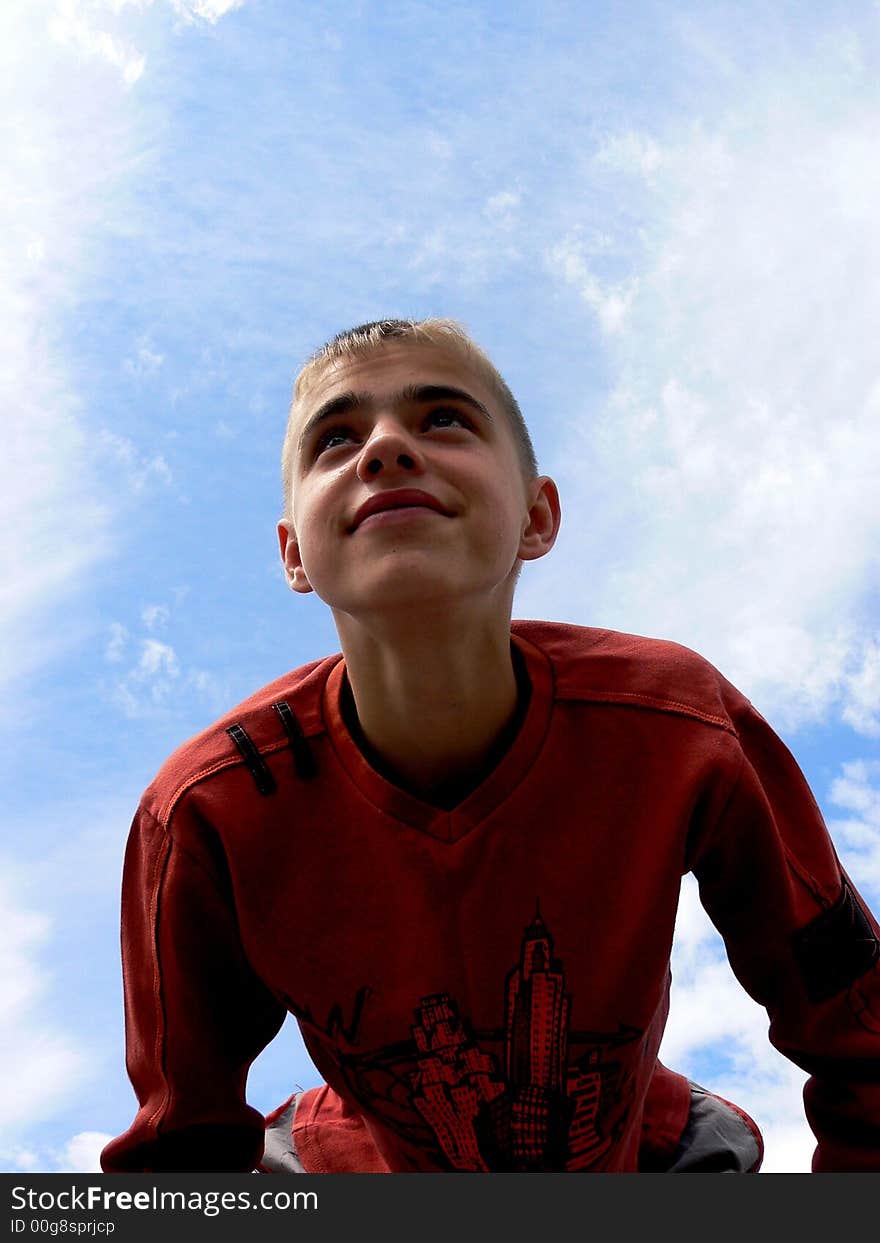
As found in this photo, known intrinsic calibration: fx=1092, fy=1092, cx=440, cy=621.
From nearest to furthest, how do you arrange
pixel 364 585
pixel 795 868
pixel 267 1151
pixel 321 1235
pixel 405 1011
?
pixel 321 1235 → pixel 364 585 → pixel 405 1011 → pixel 795 868 → pixel 267 1151

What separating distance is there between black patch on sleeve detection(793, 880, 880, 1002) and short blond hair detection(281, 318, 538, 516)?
1402 millimetres

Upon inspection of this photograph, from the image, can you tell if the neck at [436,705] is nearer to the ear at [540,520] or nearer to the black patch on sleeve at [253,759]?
the black patch on sleeve at [253,759]

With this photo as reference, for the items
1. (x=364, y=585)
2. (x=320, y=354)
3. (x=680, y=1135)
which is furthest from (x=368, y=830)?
(x=680, y=1135)

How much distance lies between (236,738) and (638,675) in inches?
40.3

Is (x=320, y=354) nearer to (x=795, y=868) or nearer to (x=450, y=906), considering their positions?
(x=450, y=906)

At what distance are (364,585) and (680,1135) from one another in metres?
2.11

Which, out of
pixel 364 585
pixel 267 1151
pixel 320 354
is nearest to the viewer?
pixel 364 585

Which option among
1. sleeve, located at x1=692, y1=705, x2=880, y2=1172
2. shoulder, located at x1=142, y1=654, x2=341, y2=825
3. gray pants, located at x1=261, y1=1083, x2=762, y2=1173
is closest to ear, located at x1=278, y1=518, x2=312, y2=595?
shoulder, located at x1=142, y1=654, x2=341, y2=825

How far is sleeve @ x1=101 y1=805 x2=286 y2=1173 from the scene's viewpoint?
8.77 feet

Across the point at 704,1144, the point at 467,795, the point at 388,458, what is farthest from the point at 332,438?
the point at 704,1144

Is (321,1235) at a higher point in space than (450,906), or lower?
lower

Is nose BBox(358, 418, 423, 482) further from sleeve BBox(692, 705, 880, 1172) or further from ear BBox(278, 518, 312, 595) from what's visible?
sleeve BBox(692, 705, 880, 1172)

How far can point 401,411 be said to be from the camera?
2639 mm

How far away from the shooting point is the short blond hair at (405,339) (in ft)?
9.31
